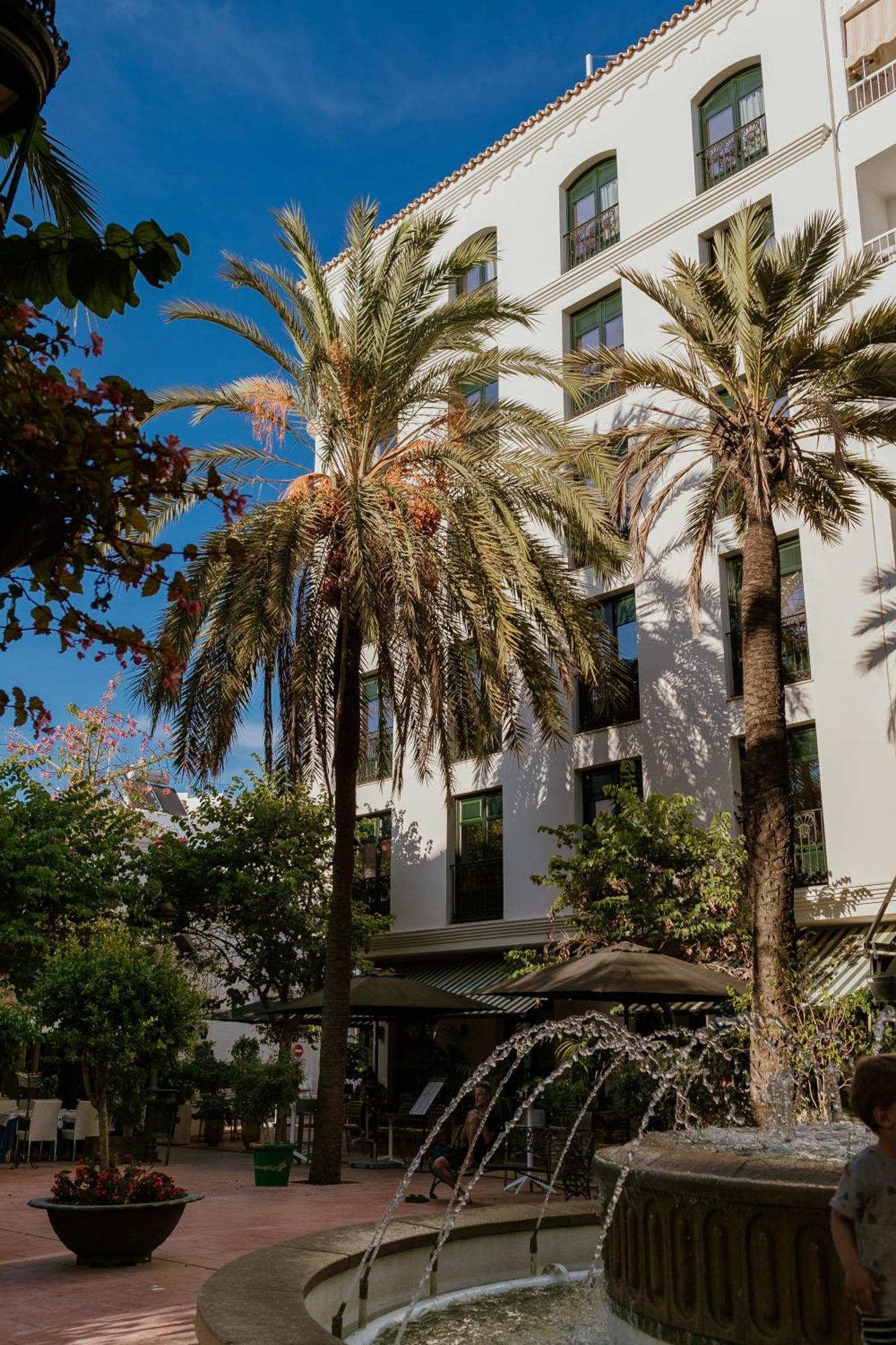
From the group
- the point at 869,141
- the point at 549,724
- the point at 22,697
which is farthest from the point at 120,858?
the point at 22,697

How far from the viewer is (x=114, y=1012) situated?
1152 centimetres

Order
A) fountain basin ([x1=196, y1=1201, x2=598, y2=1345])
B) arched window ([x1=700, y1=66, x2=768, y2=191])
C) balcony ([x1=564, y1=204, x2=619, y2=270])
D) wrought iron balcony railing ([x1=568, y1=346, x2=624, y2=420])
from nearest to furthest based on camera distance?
1. fountain basin ([x1=196, y1=1201, x2=598, y2=1345])
2. arched window ([x1=700, y1=66, x2=768, y2=191])
3. wrought iron balcony railing ([x1=568, y1=346, x2=624, y2=420])
4. balcony ([x1=564, y1=204, x2=619, y2=270])

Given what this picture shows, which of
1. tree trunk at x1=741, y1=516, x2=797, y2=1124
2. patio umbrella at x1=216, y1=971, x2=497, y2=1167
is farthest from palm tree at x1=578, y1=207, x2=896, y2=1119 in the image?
patio umbrella at x1=216, y1=971, x2=497, y2=1167

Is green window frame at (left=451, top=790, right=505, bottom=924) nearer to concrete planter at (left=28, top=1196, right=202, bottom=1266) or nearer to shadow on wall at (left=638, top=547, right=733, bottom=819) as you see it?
shadow on wall at (left=638, top=547, right=733, bottom=819)

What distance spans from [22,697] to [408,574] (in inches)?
460

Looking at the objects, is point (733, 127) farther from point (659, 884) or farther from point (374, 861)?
point (374, 861)

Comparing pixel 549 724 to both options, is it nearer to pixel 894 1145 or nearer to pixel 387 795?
pixel 387 795

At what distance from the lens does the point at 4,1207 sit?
544 inches

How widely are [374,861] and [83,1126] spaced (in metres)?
10.3

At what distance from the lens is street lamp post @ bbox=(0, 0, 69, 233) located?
3189mm

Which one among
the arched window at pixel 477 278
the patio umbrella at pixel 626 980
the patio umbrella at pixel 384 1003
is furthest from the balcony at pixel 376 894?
the arched window at pixel 477 278

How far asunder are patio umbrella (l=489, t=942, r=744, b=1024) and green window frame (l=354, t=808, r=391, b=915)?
12726mm

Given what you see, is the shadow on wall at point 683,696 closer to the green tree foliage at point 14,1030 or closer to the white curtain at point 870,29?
the white curtain at point 870,29

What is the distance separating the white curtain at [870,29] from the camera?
848 inches
